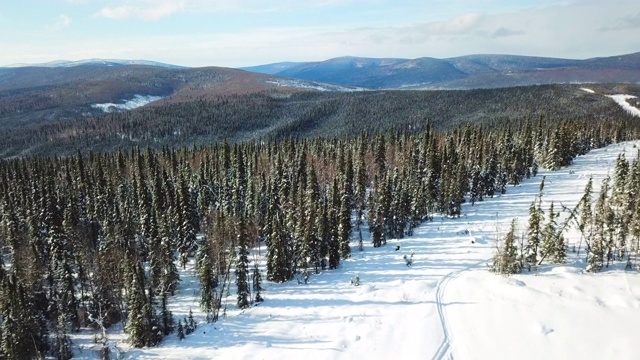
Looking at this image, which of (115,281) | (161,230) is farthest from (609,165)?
(115,281)

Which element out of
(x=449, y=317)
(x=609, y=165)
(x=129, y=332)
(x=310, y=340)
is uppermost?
(x=609, y=165)

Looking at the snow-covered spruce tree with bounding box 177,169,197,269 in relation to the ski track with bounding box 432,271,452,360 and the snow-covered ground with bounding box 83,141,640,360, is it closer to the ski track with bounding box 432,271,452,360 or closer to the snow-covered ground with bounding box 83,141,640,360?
the snow-covered ground with bounding box 83,141,640,360

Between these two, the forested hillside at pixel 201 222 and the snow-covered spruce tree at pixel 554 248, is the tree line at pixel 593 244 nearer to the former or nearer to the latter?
the snow-covered spruce tree at pixel 554 248

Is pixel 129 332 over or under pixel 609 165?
under

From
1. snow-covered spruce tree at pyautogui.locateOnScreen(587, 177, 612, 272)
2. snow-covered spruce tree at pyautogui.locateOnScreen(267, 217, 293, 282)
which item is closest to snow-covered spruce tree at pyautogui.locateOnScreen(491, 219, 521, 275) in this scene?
snow-covered spruce tree at pyautogui.locateOnScreen(587, 177, 612, 272)

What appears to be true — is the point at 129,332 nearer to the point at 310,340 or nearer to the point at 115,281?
the point at 115,281

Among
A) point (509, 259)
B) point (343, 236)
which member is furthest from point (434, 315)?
point (343, 236)
